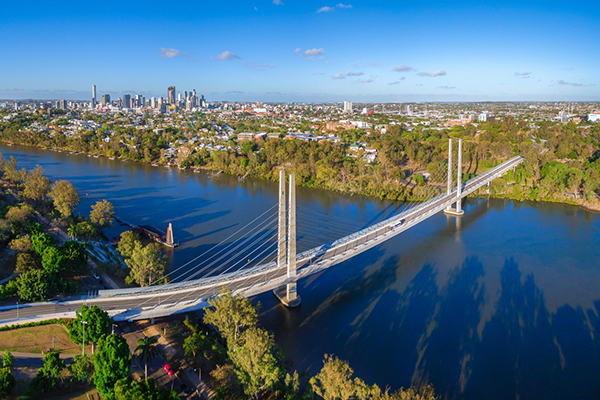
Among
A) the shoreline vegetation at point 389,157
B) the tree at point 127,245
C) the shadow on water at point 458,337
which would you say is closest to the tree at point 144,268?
the tree at point 127,245

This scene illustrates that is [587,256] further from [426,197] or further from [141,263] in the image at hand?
[141,263]

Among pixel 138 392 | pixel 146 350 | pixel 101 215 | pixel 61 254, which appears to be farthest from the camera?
pixel 101 215

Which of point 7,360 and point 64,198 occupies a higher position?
point 64,198

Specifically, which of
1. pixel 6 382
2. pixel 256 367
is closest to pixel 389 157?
pixel 256 367

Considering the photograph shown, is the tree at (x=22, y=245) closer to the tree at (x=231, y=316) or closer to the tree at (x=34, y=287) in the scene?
the tree at (x=34, y=287)

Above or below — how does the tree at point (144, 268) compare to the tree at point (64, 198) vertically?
below

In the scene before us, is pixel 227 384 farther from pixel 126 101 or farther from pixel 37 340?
pixel 126 101

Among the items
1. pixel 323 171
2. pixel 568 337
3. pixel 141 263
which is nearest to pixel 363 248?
pixel 568 337
